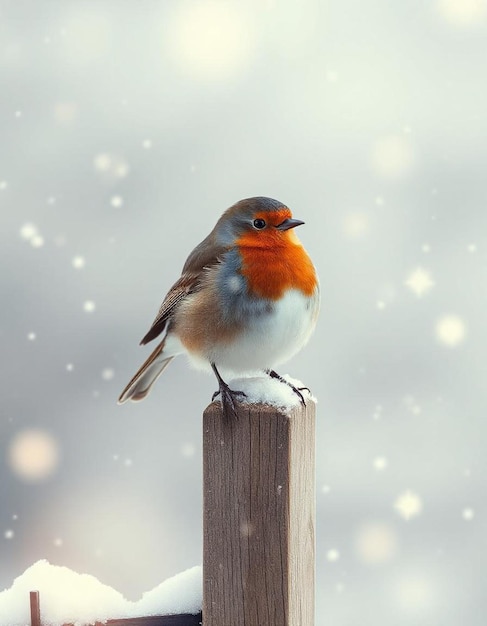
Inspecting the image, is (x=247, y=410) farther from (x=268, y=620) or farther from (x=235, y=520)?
(x=268, y=620)

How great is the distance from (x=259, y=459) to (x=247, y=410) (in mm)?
94

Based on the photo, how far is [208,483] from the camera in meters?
1.53

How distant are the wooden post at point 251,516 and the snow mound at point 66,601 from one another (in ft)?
0.51

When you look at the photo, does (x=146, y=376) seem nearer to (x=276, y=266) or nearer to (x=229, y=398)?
(x=276, y=266)

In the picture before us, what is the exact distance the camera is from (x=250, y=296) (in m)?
2.11

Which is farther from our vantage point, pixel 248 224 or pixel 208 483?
pixel 248 224

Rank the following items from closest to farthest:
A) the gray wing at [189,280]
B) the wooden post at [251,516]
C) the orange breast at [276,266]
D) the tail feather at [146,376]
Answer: the wooden post at [251,516]
the orange breast at [276,266]
the gray wing at [189,280]
the tail feather at [146,376]

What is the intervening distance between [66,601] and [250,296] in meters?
0.88

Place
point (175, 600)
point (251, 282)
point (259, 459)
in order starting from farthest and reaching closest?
point (251, 282) < point (175, 600) < point (259, 459)

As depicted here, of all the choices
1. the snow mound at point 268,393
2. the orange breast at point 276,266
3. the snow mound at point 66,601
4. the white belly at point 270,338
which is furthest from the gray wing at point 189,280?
the snow mound at point 66,601

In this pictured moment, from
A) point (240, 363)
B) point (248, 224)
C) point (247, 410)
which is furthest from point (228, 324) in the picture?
point (247, 410)

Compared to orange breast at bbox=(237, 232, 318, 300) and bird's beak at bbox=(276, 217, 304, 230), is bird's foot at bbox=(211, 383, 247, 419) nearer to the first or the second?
orange breast at bbox=(237, 232, 318, 300)

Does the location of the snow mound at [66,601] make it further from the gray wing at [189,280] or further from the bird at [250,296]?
the gray wing at [189,280]

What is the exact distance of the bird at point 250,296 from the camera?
211 cm
